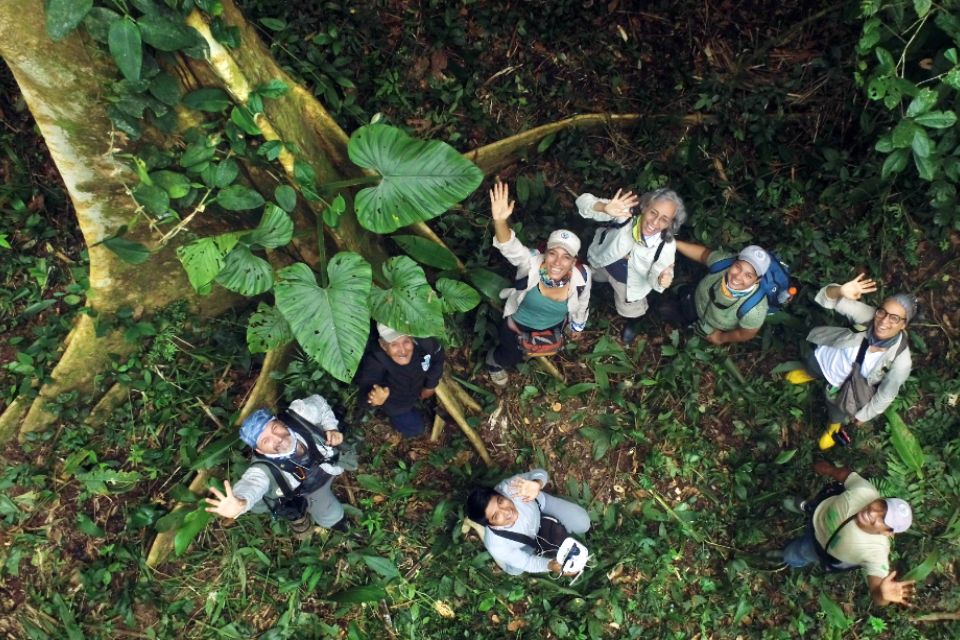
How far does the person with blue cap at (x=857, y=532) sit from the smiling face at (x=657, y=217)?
2070 mm

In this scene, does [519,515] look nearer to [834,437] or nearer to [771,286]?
[771,286]

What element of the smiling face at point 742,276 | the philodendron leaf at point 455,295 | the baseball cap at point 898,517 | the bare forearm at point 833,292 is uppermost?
the philodendron leaf at point 455,295

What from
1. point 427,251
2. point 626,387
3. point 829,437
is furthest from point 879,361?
point 427,251

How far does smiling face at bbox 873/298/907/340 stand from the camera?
357cm

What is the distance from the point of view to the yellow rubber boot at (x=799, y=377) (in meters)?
4.61

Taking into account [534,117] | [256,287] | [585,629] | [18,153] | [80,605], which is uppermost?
[18,153]

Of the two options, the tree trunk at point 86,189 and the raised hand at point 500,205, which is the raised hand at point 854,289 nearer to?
the raised hand at point 500,205

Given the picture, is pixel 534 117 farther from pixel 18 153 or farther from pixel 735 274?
pixel 18 153

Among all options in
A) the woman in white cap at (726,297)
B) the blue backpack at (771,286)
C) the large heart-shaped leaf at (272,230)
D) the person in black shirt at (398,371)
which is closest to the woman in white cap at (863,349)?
the blue backpack at (771,286)

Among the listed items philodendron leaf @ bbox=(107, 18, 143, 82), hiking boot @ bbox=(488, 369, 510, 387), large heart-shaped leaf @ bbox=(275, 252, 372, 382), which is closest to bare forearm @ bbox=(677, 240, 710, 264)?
hiking boot @ bbox=(488, 369, 510, 387)

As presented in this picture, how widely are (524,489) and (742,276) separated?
1.86 m

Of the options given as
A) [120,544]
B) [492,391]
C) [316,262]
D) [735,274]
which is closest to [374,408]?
[492,391]

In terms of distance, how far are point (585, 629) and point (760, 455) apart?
1.80 m

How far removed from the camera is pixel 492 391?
4652mm
